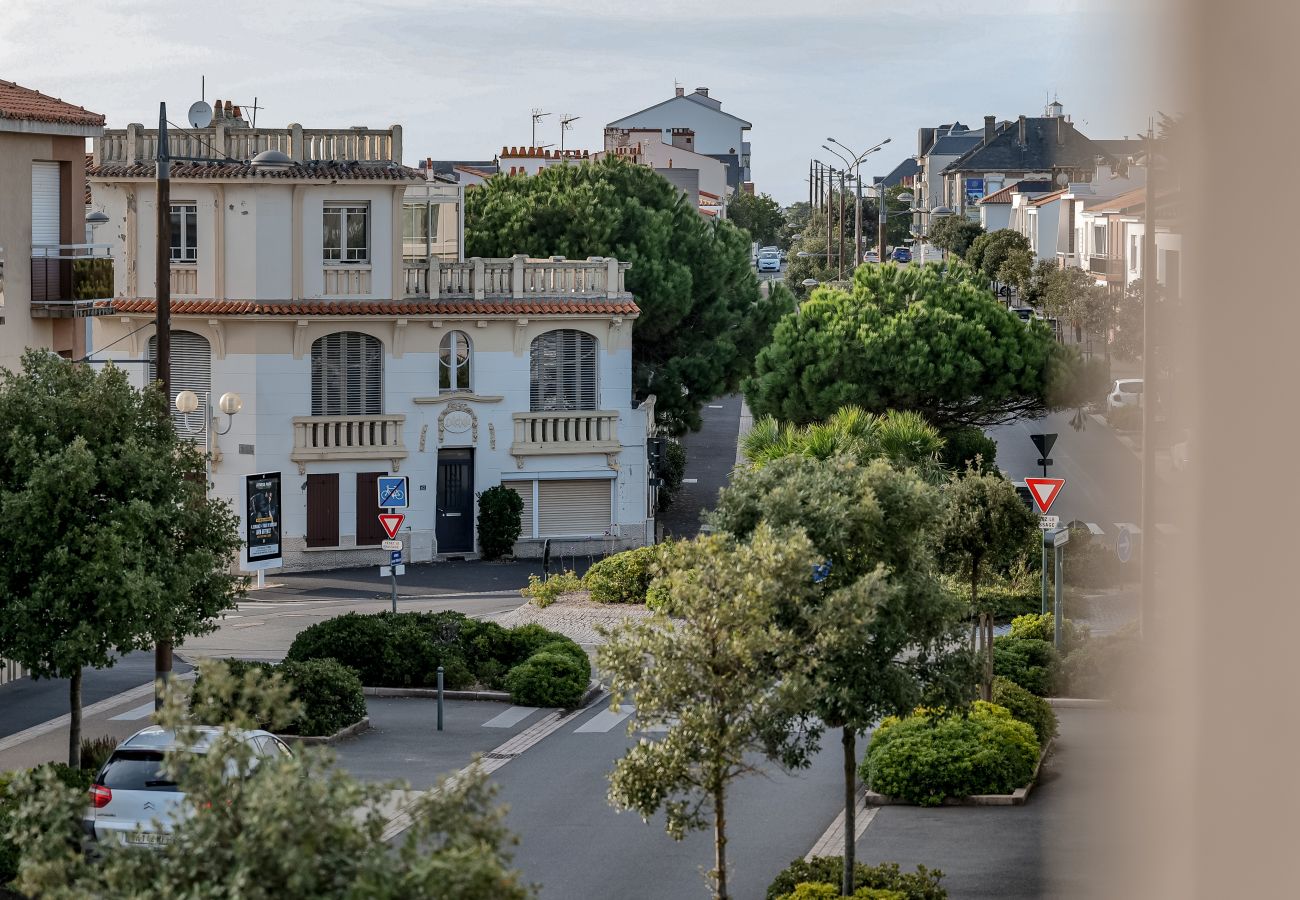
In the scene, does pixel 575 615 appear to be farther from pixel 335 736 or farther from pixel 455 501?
pixel 335 736

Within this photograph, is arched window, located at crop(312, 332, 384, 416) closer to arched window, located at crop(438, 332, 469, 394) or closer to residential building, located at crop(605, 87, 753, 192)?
arched window, located at crop(438, 332, 469, 394)

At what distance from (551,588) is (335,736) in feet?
40.7

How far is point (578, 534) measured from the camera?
4053 cm

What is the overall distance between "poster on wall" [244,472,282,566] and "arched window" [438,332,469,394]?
10204 mm

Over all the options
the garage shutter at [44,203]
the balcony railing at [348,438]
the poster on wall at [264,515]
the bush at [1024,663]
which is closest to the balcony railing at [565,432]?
the balcony railing at [348,438]

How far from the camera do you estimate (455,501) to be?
1564 inches

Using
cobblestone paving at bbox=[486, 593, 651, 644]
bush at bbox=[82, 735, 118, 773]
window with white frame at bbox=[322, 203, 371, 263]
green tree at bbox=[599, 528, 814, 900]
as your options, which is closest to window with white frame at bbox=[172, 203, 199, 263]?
window with white frame at bbox=[322, 203, 371, 263]

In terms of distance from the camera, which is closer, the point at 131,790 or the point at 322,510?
the point at 131,790

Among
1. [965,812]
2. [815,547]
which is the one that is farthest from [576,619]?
[815,547]

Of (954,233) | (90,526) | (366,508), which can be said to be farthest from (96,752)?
(954,233)

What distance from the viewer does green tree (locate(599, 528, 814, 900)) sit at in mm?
11672

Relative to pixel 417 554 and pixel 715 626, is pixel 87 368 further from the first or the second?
pixel 417 554

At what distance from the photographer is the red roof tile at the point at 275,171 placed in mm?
37375

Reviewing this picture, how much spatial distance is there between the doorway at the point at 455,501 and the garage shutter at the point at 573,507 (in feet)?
5.39
